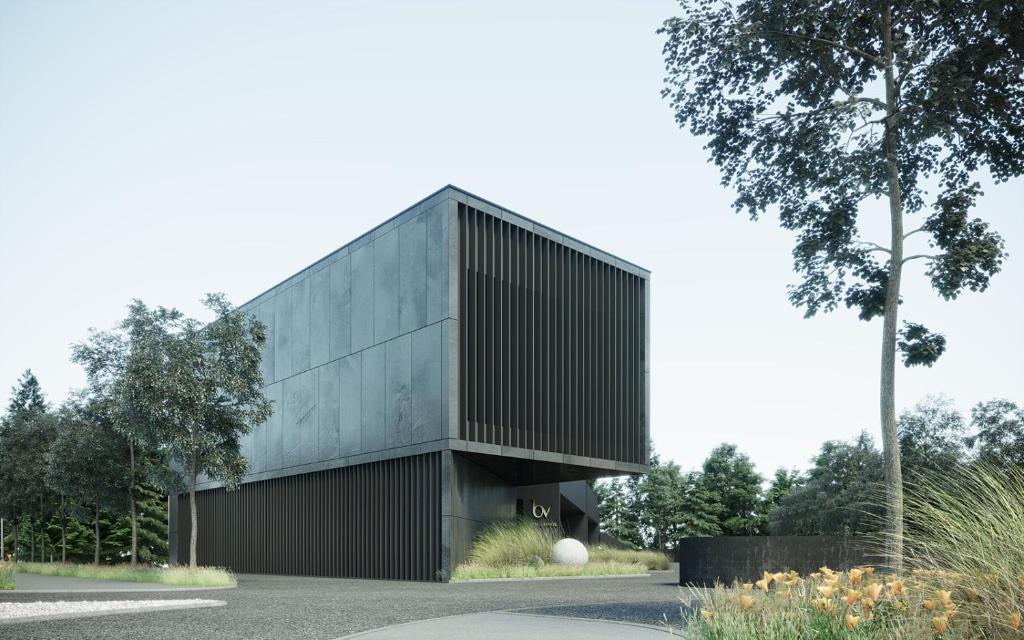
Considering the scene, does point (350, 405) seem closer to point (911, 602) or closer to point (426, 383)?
point (426, 383)

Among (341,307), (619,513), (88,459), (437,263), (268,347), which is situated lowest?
(619,513)

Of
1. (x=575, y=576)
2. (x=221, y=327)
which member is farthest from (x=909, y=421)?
(x=221, y=327)

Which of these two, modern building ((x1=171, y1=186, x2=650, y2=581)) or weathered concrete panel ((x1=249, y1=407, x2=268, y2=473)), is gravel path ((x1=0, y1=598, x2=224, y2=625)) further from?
weathered concrete panel ((x1=249, y1=407, x2=268, y2=473))

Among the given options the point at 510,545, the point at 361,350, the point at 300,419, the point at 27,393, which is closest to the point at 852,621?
the point at 510,545

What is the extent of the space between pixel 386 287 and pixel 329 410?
18.0 feet

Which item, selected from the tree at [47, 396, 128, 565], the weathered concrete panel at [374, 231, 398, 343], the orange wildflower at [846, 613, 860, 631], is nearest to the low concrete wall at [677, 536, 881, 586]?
the orange wildflower at [846, 613, 860, 631]

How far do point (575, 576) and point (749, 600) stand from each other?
63.1 feet

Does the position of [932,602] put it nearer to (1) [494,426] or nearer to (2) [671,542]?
(1) [494,426]

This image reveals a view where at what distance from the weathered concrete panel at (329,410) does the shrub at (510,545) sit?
644cm

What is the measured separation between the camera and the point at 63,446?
31469mm

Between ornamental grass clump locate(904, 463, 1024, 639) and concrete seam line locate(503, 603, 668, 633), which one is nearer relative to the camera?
ornamental grass clump locate(904, 463, 1024, 639)

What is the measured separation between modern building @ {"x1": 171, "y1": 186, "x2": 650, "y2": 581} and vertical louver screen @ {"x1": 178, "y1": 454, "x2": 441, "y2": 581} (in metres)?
0.07

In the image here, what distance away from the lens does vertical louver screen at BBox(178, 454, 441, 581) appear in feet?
82.9

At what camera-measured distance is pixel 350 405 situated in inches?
1153
